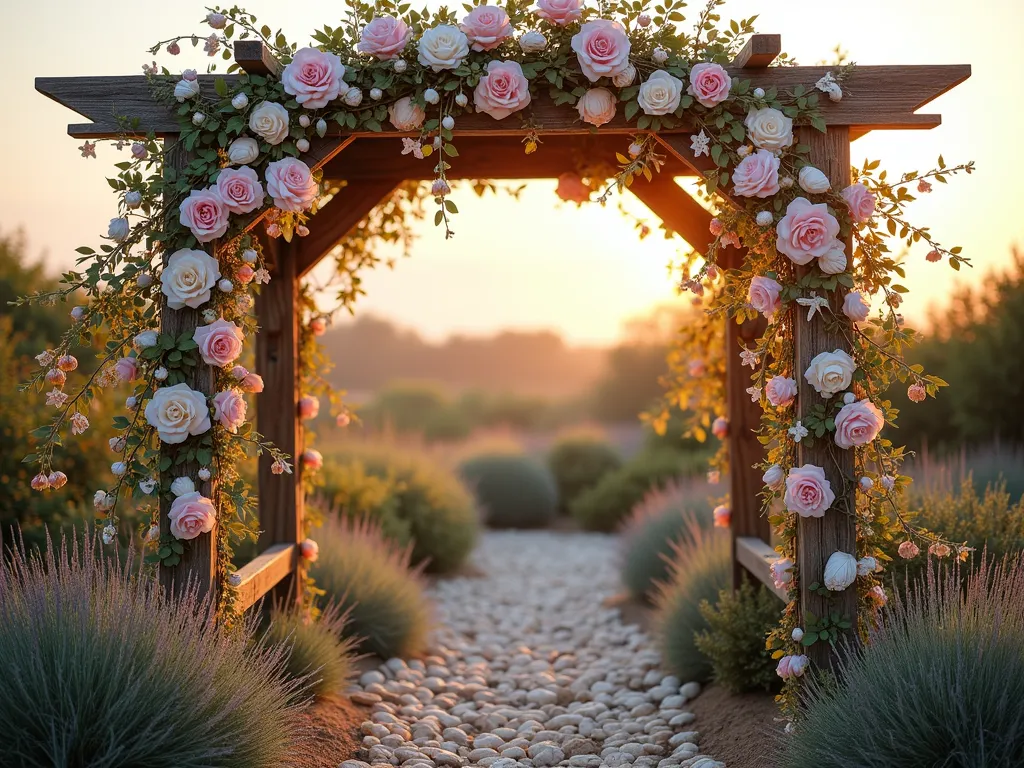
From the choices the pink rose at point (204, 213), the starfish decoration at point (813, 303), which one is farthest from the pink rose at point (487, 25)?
the starfish decoration at point (813, 303)

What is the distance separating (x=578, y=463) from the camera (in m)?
12.2

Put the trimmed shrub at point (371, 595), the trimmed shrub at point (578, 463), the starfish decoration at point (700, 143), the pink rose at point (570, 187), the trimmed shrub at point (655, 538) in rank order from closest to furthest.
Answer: the starfish decoration at point (700, 143), the pink rose at point (570, 187), the trimmed shrub at point (371, 595), the trimmed shrub at point (655, 538), the trimmed shrub at point (578, 463)

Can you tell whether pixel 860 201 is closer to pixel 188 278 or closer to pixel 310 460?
pixel 188 278

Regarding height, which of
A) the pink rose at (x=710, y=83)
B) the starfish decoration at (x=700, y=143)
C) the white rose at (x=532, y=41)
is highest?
the white rose at (x=532, y=41)

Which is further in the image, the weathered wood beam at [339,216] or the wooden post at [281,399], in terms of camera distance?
the wooden post at [281,399]

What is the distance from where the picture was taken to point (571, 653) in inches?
222

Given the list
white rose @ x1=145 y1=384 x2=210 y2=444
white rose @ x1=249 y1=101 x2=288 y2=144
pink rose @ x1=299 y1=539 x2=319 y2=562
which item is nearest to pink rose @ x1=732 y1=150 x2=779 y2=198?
white rose @ x1=249 y1=101 x2=288 y2=144

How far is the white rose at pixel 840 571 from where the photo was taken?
10.1ft

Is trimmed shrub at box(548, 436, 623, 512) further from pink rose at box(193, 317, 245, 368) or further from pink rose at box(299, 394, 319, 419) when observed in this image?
pink rose at box(193, 317, 245, 368)

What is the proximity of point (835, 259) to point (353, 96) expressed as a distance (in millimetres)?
1818

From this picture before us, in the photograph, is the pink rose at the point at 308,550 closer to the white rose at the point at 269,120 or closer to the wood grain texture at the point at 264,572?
the wood grain texture at the point at 264,572

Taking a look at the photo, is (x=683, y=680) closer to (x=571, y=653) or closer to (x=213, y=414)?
(x=571, y=653)

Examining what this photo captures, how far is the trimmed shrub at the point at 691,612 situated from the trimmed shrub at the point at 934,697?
161 centimetres

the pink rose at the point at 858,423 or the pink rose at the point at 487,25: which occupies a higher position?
the pink rose at the point at 487,25
